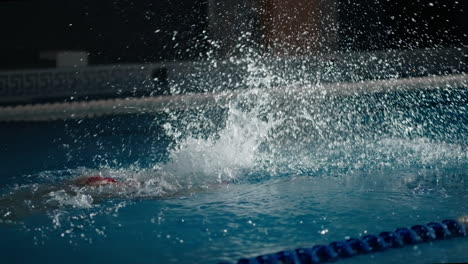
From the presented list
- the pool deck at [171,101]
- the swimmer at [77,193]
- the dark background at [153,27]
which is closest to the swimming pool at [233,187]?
the swimmer at [77,193]

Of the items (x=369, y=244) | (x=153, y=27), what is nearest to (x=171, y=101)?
(x=153, y=27)

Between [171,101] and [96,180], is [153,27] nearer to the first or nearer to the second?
[171,101]

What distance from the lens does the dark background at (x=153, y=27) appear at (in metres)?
8.36

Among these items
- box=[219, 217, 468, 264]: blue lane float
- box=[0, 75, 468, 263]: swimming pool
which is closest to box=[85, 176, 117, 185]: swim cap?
box=[0, 75, 468, 263]: swimming pool

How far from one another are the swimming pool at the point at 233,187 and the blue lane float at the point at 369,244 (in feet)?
0.15

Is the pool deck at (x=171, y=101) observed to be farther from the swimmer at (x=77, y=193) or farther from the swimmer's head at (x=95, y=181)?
the swimmer's head at (x=95, y=181)

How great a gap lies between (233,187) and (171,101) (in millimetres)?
2833

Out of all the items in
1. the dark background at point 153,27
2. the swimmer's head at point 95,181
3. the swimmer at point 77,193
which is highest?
the dark background at point 153,27

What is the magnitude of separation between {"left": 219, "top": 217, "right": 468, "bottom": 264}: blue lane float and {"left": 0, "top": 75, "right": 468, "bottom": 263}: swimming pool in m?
0.05

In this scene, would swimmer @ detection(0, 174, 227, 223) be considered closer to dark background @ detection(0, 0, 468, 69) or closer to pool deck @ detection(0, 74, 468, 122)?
pool deck @ detection(0, 74, 468, 122)

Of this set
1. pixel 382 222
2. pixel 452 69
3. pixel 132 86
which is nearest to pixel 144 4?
pixel 132 86

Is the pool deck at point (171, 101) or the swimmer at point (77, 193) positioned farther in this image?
the pool deck at point (171, 101)

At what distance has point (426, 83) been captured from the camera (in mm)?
6121

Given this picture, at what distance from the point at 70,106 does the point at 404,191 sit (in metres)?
3.48
